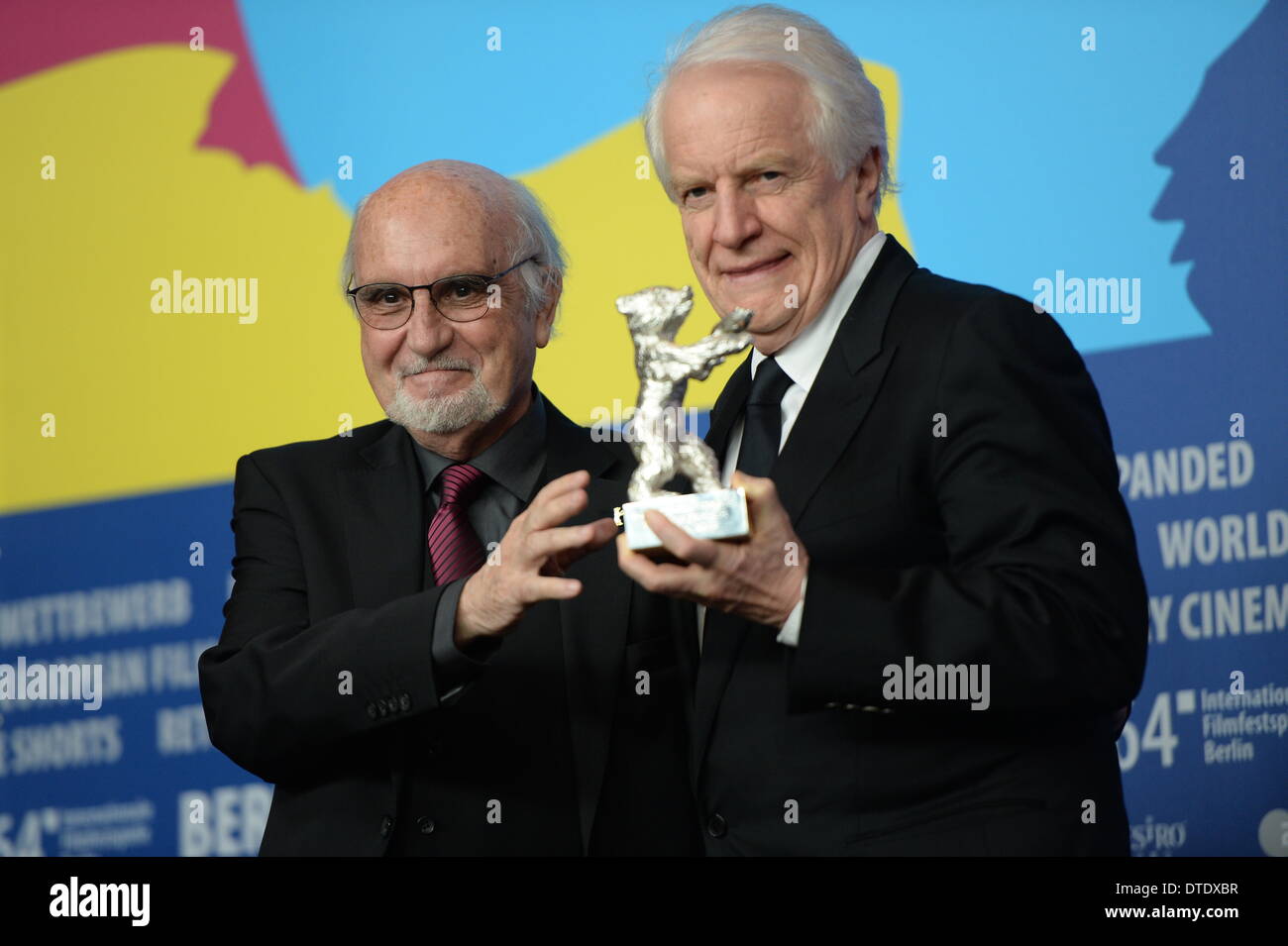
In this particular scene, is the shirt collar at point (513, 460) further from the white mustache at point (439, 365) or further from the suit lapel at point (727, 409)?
the suit lapel at point (727, 409)

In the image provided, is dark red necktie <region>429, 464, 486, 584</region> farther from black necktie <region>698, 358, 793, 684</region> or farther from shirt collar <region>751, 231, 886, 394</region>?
shirt collar <region>751, 231, 886, 394</region>

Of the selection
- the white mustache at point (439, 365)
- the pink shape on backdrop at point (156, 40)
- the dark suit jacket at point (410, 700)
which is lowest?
the dark suit jacket at point (410, 700)

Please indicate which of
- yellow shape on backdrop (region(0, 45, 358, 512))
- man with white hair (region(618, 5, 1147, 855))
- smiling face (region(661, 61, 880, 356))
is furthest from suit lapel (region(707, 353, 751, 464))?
yellow shape on backdrop (region(0, 45, 358, 512))

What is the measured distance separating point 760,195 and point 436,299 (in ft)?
1.87

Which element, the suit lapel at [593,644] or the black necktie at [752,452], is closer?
the black necktie at [752,452]

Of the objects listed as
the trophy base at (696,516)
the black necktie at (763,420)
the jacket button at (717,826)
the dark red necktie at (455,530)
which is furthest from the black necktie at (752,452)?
the dark red necktie at (455,530)

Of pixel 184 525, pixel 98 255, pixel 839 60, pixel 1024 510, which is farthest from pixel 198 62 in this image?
pixel 1024 510

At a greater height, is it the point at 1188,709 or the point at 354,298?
the point at 354,298

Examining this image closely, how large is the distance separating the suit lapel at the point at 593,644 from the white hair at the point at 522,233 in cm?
30

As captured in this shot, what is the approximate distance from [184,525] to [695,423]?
149 cm

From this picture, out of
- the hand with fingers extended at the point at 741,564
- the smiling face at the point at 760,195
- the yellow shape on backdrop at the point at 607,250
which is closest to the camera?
the hand with fingers extended at the point at 741,564

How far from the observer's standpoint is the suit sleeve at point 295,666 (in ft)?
6.64

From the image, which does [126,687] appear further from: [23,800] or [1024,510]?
[1024,510]

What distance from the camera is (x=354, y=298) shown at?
239 centimetres
